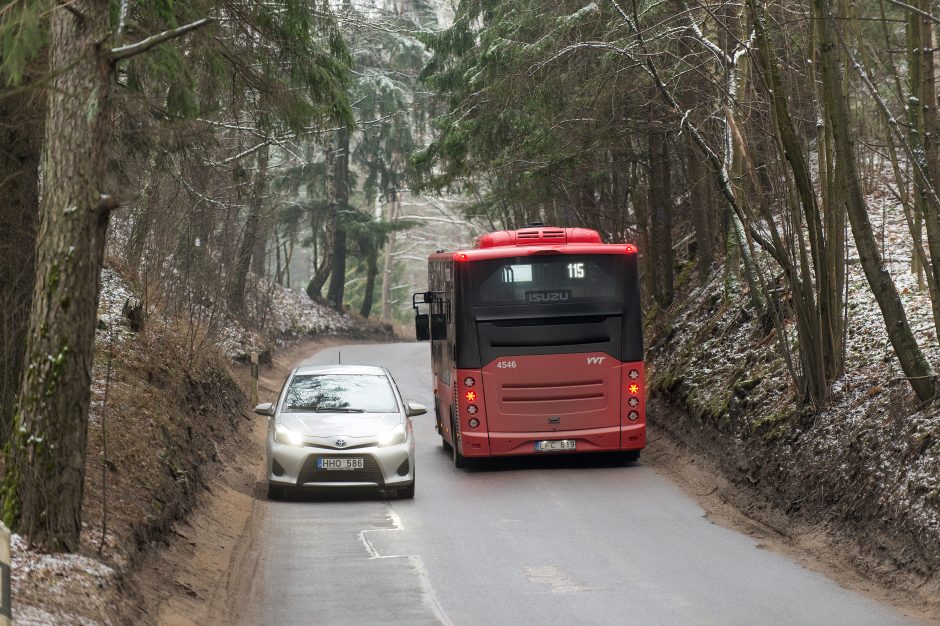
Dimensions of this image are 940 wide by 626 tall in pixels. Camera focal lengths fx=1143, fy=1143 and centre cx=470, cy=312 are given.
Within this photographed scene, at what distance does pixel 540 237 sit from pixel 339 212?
3861cm

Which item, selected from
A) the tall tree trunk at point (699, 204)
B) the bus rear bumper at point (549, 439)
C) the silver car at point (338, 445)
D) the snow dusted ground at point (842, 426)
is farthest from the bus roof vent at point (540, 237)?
the tall tree trunk at point (699, 204)

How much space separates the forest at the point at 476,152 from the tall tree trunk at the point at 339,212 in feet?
79.9

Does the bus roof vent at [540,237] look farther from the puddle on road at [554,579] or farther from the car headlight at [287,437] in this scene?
the puddle on road at [554,579]

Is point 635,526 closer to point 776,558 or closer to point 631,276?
point 776,558

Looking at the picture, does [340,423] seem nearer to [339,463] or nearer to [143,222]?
[339,463]

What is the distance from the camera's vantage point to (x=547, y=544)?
12.0 meters

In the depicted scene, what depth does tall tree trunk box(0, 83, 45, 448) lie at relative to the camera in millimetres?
10344

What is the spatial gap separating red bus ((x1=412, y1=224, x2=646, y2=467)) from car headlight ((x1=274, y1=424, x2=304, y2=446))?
307 centimetres

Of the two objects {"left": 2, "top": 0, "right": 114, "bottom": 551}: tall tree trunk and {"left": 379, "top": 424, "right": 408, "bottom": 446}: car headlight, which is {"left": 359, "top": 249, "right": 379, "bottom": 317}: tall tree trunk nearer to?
{"left": 379, "top": 424, "right": 408, "bottom": 446}: car headlight

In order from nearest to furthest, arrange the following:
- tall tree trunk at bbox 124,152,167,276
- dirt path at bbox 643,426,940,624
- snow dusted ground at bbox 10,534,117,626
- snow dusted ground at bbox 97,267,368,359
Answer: snow dusted ground at bbox 10,534,117,626
dirt path at bbox 643,426,940,624
tall tree trunk at bbox 124,152,167,276
snow dusted ground at bbox 97,267,368,359

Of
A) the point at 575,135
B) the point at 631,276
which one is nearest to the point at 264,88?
the point at 631,276

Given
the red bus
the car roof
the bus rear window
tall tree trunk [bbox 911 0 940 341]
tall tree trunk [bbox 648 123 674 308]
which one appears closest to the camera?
tall tree trunk [bbox 911 0 940 341]

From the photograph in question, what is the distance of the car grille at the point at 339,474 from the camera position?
14664mm

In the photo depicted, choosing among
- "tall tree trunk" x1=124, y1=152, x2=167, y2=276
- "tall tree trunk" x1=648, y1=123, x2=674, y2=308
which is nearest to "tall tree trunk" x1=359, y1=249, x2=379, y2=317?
"tall tree trunk" x1=648, y1=123, x2=674, y2=308
